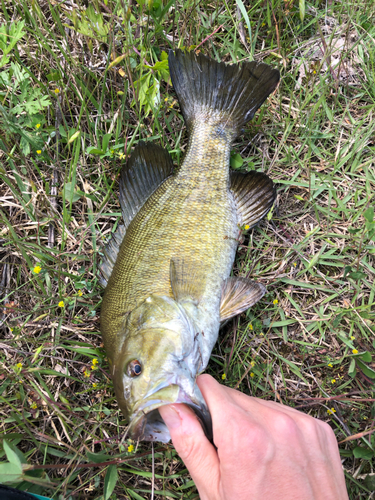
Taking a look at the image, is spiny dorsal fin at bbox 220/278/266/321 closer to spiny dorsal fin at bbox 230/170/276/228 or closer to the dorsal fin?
spiny dorsal fin at bbox 230/170/276/228

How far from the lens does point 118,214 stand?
2.83 meters

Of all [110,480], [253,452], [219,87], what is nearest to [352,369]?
[253,452]

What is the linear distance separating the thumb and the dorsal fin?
56.2 inches

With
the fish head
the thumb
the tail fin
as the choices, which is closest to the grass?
the tail fin

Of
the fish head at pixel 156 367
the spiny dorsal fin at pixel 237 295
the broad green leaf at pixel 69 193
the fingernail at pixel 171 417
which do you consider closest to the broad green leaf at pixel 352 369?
the spiny dorsal fin at pixel 237 295

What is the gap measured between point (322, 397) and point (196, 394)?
1217 millimetres

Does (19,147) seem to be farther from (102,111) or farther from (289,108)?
(289,108)

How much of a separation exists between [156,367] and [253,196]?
5.05ft

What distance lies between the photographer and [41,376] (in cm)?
261

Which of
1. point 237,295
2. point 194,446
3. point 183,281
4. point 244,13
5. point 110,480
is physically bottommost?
point 110,480

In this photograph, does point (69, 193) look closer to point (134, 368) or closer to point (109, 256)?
point (109, 256)

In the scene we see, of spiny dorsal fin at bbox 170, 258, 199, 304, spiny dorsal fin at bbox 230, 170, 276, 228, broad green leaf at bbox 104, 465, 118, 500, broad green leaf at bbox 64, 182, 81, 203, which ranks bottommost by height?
broad green leaf at bbox 104, 465, 118, 500

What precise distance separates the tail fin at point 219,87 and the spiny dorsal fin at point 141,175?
413mm

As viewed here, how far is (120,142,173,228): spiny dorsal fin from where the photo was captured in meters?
2.59
